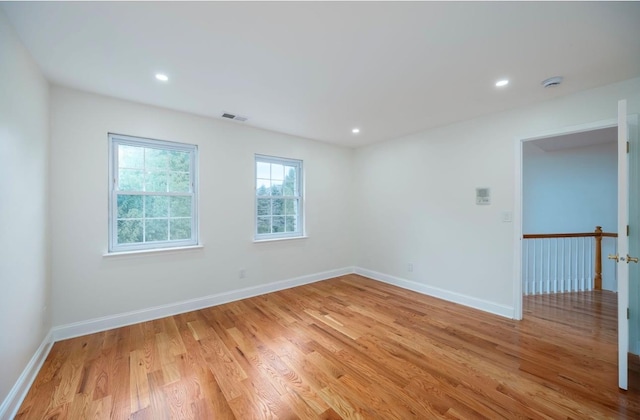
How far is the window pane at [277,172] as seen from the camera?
4.04 metres

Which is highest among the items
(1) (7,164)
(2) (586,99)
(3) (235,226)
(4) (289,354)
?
(2) (586,99)

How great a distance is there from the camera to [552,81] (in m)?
2.28

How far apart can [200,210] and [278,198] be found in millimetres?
1225

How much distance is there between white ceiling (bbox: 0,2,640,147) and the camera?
150 cm

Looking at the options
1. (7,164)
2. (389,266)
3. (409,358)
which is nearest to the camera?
(7,164)

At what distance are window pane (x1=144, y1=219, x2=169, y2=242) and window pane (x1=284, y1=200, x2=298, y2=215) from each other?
1734mm

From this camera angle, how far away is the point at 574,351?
2.24 m

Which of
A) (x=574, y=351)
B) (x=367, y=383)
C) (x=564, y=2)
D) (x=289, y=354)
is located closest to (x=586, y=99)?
(x=564, y=2)

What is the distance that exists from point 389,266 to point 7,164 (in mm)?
4401

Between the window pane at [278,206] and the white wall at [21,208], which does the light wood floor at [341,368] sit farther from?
the window pane at [278,206]

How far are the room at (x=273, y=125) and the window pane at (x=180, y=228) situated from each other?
0.19m

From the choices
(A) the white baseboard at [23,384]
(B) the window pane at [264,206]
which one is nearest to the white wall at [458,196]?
(B) the window pane at [264,206]

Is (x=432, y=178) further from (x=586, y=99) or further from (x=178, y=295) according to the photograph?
(x=178, y=295)

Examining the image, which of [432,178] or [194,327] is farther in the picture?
[432,178]
